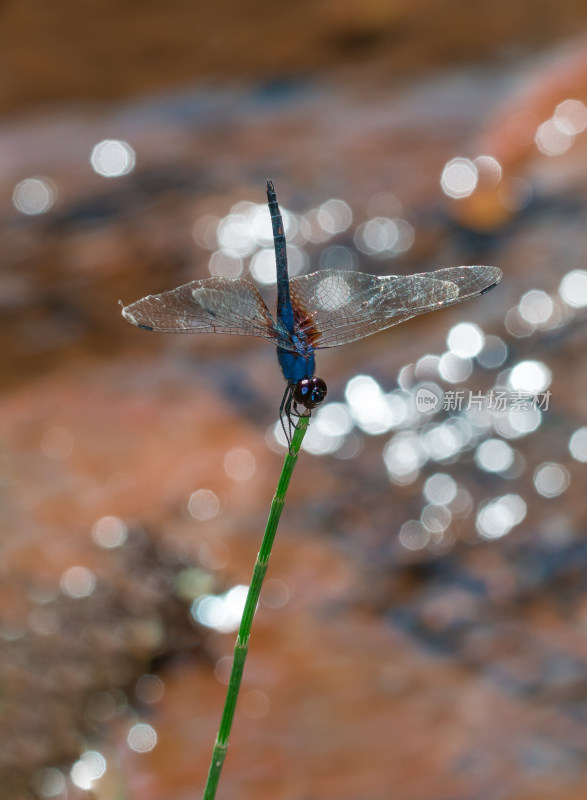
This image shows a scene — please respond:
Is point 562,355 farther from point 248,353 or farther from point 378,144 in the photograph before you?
point 378,144

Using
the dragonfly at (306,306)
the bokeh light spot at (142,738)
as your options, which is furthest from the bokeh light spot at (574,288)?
the bokeh light spot at (142,738)

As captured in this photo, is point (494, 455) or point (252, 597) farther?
point (494, 455)

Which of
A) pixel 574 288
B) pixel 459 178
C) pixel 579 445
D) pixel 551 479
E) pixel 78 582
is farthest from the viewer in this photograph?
pixel 459 178

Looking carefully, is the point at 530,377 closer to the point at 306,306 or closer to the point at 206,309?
the point at 306,306

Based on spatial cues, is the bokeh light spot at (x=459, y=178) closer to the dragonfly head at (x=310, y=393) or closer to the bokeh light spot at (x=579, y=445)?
the bokeh light spot at (x=579, y=445)

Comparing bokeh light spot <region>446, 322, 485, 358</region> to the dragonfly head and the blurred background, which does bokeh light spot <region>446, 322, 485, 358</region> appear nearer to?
the blurred background
